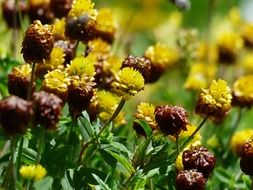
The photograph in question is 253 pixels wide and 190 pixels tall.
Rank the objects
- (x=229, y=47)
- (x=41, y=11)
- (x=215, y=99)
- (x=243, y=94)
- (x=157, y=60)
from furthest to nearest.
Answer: (x=229, y=47)
(x=41, y=11)
(x=243, y=94)
(x=157, y=60)
(x=215, y=99)

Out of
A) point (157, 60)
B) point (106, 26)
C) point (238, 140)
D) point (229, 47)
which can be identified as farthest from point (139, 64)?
point (229, 47)

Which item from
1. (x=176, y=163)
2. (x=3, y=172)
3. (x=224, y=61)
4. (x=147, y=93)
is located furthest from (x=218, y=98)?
(x=147, y=93)

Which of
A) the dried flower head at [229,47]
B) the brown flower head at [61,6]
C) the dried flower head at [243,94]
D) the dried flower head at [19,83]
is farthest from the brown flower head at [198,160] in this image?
the dried flower head at [229,47]

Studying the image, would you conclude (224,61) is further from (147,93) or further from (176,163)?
(176,163)

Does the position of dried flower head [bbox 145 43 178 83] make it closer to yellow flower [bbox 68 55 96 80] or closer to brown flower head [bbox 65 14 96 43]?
brown flower head [bbox 65 14 96 43]

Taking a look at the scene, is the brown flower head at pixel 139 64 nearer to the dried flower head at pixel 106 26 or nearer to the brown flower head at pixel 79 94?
the brown flower head at pixel 79 94

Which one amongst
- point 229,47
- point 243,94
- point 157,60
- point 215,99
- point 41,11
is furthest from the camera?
point 229,47

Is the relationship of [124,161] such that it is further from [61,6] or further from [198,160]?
[61,6]
